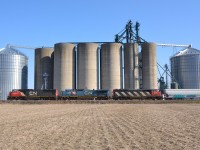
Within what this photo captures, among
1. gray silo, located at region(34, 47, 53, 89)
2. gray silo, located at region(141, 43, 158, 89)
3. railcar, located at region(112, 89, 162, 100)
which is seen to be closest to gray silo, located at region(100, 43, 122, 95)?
gray silo, located at region(141, 43, 158, 89)

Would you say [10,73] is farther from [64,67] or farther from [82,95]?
[82,95]

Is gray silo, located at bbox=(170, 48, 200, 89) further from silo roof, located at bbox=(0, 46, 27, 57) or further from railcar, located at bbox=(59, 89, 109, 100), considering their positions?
silo roof, located at bbox=(0, 46, 27, 57)

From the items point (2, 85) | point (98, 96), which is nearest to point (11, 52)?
point (2, 85)

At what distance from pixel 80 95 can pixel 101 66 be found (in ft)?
87.5

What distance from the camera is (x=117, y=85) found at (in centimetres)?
12600

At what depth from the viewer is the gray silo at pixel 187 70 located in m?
145

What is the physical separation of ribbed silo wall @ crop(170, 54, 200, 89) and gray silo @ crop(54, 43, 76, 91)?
5168 cm

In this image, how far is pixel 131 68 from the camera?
128m

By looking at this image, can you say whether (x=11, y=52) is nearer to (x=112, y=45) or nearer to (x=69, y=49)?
(x=69, y=49)

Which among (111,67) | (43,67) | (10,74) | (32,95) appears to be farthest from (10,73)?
(111,67)

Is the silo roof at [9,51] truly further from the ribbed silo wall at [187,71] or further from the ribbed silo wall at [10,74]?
the ribbed silo wall at [187,71]

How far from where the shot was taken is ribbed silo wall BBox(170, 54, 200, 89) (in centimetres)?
14538

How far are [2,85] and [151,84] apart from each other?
6600cm

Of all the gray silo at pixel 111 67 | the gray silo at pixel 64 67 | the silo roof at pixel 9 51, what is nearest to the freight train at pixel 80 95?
the gray silo at pixel 64 67
